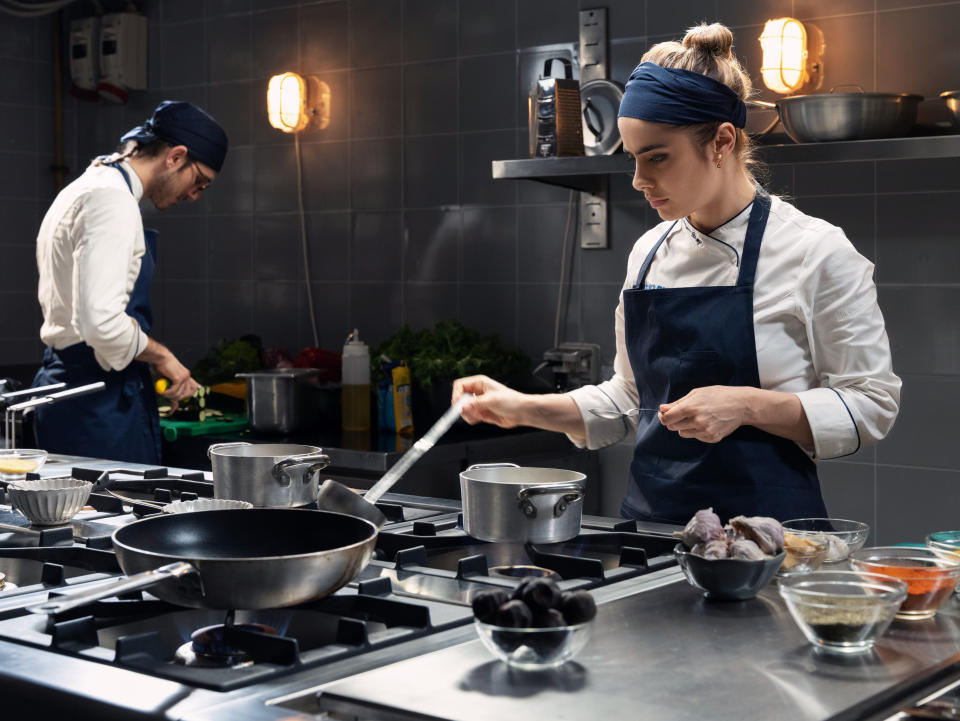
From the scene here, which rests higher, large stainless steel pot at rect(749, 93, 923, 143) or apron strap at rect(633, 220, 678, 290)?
large stainless steel pot at rect(749, 93, 923, 143)

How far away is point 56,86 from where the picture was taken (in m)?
5.16

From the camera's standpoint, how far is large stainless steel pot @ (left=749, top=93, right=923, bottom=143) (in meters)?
2.95

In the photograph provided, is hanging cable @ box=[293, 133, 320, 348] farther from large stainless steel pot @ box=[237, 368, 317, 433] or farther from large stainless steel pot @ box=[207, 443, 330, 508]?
large stainless steel pot @ box=[207, 443, 330, 508]

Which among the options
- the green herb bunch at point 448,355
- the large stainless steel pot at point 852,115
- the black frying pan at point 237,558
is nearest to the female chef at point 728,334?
the black frying pan at point 237,558

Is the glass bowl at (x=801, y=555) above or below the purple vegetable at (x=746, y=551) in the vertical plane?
below

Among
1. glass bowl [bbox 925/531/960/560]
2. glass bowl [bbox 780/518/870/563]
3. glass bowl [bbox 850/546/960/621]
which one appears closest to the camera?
glass bowl [bbox 850/546/960/621]

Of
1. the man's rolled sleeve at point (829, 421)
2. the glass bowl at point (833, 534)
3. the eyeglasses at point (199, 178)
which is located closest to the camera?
the glass bowl at point (833, 534)

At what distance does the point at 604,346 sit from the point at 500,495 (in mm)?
2376

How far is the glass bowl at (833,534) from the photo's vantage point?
4.61 ft

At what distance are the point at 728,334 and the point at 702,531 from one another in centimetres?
72

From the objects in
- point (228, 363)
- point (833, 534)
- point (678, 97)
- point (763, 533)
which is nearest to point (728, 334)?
point (678, 97)

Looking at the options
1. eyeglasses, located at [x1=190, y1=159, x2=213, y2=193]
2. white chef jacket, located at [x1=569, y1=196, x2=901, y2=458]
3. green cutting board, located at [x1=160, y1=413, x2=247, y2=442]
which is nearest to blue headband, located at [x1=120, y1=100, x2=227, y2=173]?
eyeglasses, located at [x1=190, y1=159, x2=213, y2=193]

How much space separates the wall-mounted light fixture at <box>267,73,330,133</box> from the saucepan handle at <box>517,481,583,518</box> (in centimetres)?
312

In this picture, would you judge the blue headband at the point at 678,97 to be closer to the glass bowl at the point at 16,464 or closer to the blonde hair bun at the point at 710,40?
the blonde hair bun at the point at 710,40
